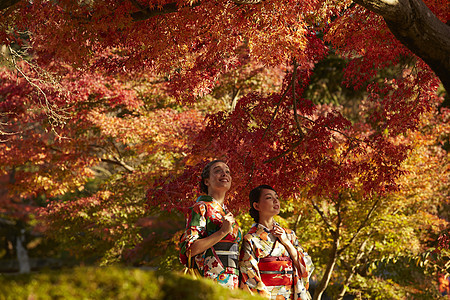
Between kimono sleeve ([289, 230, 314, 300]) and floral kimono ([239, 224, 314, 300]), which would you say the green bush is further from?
kimono sleeve ([289, 230, 314, 300])

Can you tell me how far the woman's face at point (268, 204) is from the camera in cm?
295

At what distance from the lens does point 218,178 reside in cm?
282

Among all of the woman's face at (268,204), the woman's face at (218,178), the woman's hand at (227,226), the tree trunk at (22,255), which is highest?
the woman's face at (218,178)

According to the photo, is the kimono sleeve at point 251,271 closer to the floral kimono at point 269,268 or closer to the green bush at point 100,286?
the floral kimono at point 269,268

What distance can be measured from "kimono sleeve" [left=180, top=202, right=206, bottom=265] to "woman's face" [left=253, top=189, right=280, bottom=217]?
52cm

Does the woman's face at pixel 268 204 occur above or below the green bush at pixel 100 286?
above

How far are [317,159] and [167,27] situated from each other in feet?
6.86

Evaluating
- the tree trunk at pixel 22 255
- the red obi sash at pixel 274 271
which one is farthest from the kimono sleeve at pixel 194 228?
the tree trunk at pixel 22 255

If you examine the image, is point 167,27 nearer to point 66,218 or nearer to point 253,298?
point 253,298

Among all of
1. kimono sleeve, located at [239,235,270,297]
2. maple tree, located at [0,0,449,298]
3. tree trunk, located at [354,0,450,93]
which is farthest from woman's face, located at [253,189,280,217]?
tree trunk, located at [354,0,450,93]

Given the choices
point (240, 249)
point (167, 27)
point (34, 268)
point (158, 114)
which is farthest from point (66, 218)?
point (34, 268)

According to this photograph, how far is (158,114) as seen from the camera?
7625mm

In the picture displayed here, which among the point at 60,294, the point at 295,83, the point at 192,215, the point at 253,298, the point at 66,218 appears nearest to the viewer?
the point at 60,294

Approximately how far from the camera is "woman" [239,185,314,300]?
2.73m
